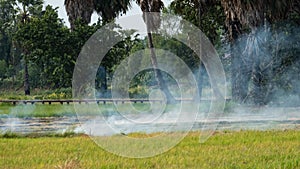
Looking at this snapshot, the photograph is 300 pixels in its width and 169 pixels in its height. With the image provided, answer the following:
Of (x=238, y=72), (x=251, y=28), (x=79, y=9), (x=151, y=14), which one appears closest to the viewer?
(x=251, y=28)

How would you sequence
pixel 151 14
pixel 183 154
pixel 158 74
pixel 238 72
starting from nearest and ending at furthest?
pixel 183 154
pixel 151 14
pixel 158 74
pixel 238 72

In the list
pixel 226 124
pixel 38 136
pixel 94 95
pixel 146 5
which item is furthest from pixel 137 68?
pixel 38 136

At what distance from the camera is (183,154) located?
7012 mm

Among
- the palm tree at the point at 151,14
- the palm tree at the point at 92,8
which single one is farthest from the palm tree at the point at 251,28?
the palm tree at the point at 92,8

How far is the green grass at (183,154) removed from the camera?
617 cm

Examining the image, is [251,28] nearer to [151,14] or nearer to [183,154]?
[151,14]

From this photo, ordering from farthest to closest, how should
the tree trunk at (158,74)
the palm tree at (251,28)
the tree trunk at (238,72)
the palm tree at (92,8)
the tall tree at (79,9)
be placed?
the palm tree at (92,8) < the tall tree at (79,9) < the tree trunk at (238,72) < the tree trunk at (158,74) < the palm tree at (251,28)

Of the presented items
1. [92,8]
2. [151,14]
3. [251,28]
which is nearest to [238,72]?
[251,28]

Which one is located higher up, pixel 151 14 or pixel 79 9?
pixel 79 9

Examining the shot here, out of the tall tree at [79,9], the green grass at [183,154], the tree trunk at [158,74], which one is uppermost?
the tall tree at [79,9]

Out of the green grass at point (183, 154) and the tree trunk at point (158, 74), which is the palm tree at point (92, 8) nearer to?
the tree trunk at point (158, 74)

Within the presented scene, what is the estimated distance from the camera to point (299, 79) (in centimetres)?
2041

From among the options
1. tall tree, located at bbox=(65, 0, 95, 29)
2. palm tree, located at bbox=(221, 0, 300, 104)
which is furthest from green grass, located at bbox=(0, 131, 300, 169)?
tall tree, located at bbox=(65, 0, 95, 29)

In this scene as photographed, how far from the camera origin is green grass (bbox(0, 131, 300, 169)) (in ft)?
20.2
